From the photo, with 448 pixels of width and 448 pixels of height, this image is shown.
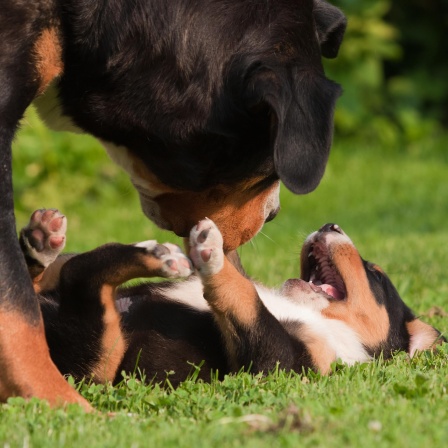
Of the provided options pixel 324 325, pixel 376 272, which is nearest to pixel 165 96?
pixel 324 325

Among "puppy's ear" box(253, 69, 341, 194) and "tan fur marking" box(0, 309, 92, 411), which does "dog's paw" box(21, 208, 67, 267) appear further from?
"puppy's ear" box(253, 69, 341, 194)

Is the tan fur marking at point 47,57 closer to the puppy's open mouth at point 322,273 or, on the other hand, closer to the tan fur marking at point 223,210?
the tan fur marking at point 223,210

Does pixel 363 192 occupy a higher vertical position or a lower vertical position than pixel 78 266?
lower

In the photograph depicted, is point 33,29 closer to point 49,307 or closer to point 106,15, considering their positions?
point 106,15

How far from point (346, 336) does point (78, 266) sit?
1.47 metres

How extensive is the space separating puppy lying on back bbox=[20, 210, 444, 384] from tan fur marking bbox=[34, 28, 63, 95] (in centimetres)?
76

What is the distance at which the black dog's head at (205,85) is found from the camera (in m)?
3.81

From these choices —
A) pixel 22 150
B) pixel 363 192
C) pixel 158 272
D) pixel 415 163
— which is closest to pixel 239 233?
pixel 158 272

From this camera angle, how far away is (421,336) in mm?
4906

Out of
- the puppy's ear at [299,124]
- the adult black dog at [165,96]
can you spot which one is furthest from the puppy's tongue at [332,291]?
the puppy's ear at [299,124]

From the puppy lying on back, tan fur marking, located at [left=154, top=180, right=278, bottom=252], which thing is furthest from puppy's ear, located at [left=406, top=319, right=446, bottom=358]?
tan fur marking, located at [left=154, top=180, right=278, bottom=252]

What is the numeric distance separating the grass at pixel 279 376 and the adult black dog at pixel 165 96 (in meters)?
0.38

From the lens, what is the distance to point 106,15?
3.99 m

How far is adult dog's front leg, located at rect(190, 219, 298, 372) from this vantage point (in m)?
4.20
